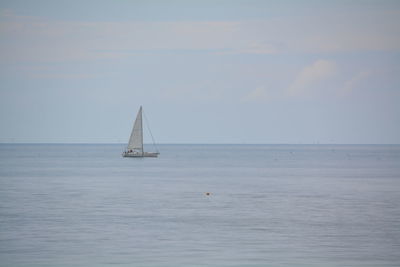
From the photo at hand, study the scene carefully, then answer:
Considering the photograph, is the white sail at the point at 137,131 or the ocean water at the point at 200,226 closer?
the ocean water at the point at 200,226

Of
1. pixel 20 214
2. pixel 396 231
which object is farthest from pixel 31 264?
pixel 396 231

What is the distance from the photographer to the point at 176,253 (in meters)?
33.1

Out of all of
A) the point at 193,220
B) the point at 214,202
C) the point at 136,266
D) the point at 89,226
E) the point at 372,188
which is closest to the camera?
the point at 136,266

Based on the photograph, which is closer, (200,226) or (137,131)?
(200,226)

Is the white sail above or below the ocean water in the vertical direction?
above

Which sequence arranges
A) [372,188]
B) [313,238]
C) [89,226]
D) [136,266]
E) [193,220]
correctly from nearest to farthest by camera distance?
[136,266]
[313,238]
[89,226]
[193,220]
[372,188]

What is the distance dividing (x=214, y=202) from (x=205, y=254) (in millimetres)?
23770

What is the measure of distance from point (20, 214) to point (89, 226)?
26.7 ft

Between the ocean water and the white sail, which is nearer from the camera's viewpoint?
the ocean water

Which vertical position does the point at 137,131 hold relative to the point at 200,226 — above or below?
above

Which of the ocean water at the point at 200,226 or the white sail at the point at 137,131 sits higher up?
the white sail at the point at 137,131

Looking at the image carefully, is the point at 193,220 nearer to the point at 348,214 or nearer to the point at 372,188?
the point at 348,214

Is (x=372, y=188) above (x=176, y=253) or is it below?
above

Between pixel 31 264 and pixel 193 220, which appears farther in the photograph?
pixel 193 220
